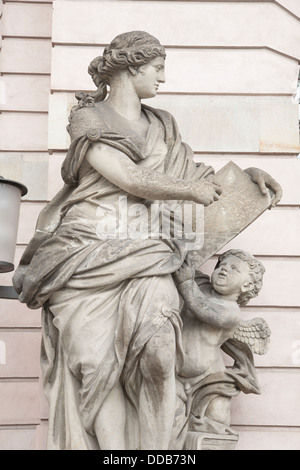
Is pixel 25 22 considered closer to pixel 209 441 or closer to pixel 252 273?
pixel 252 273

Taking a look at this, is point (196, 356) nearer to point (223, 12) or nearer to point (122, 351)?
point (122, 351)

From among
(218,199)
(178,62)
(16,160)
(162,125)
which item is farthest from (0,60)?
(218,199)

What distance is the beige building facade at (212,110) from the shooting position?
7273mm

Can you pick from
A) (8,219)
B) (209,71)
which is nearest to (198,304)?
(8,219)

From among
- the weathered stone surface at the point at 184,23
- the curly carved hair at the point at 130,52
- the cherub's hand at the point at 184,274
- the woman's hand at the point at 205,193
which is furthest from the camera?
the weathered stone surface at the point at 184,23

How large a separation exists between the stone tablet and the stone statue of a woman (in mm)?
143

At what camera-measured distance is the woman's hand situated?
593 centimetres

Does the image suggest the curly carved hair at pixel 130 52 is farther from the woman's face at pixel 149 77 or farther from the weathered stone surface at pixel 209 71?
the weathered stone surface at pixel 209 71

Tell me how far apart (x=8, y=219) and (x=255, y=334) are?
5.17 ft

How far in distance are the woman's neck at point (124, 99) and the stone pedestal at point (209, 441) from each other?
1815 millimetres

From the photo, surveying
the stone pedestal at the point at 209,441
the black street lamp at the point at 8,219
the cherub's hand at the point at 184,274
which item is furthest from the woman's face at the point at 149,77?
the stone pedestal at the point at 209,441

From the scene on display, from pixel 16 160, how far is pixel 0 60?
79 cm

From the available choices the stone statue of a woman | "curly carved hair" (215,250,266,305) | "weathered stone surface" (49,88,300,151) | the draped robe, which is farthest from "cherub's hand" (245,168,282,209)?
"weathered stone surface" (49,88,300,151)

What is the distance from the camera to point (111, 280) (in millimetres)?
5777
